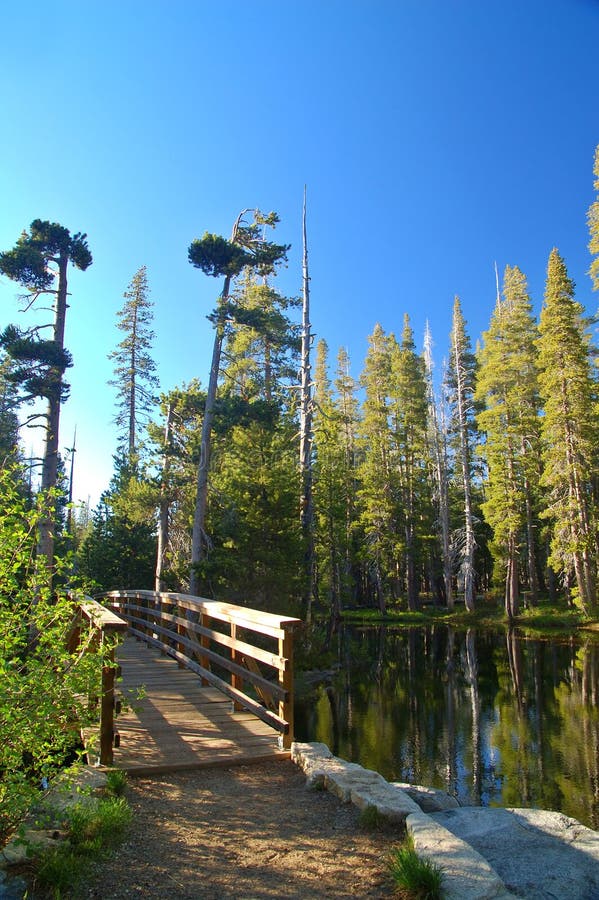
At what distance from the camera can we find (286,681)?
555 cm

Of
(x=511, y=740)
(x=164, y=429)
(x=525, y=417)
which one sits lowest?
(x=511, y=740)

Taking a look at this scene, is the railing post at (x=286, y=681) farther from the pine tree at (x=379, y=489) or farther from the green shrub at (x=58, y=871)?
the pine tree at (x=379, y=489)

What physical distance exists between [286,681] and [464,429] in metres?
33.7

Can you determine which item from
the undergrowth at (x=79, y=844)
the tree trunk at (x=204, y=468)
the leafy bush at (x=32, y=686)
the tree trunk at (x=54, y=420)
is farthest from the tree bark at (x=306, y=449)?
the leafy bush at (x=32, y=686)

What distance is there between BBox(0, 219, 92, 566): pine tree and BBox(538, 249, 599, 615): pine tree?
2121cm

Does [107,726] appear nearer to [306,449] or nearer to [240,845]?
[240,845]

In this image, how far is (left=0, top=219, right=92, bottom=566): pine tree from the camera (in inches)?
660

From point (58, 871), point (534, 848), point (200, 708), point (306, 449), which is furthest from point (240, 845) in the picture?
point (306, 449)

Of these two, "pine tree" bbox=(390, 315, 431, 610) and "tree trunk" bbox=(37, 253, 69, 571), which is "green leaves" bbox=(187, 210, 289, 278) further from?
"pine tree" bbox=(390, 315, 431, 610)

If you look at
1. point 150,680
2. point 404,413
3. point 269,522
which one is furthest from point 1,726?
point 404,413

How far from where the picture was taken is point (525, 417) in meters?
32.6

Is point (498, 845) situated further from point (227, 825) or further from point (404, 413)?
point (404, 413)

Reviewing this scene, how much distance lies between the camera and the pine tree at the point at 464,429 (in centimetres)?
3441

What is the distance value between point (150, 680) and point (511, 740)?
6.73 metres
